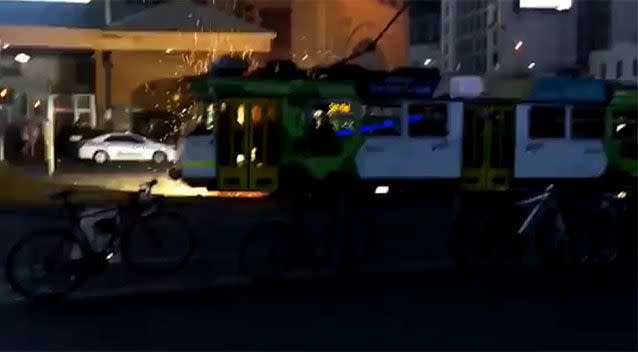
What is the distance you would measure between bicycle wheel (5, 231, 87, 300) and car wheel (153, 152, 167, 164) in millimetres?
13604

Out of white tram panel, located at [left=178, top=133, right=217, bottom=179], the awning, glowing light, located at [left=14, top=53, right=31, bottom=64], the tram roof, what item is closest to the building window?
the tram roof

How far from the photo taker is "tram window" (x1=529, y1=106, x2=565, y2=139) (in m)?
13.2

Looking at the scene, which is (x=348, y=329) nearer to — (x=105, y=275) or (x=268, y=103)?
(x=105, y=275)

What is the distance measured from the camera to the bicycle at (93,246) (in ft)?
27.0

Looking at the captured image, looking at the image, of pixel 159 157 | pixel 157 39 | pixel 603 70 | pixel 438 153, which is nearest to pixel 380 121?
pixel 438 153

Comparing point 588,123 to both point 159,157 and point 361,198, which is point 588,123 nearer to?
point 361,198

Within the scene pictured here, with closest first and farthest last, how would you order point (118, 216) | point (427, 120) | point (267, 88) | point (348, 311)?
point (348, 311), point (118, 216), point (267, 88), point (427, 120)

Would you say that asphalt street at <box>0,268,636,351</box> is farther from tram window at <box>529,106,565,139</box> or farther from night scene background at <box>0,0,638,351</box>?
tram window at <box>529,106,565,139</box>

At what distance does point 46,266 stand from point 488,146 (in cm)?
658

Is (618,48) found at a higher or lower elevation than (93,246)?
higher

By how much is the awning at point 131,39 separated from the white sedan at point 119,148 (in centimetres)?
Answer: 201

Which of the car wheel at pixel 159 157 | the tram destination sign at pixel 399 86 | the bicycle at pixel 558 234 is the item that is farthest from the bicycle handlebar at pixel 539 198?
the car wheel at pixel 159 157

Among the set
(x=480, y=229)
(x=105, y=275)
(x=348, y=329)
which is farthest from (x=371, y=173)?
(x=348, y=329)

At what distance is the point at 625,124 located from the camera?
13.4 metres
